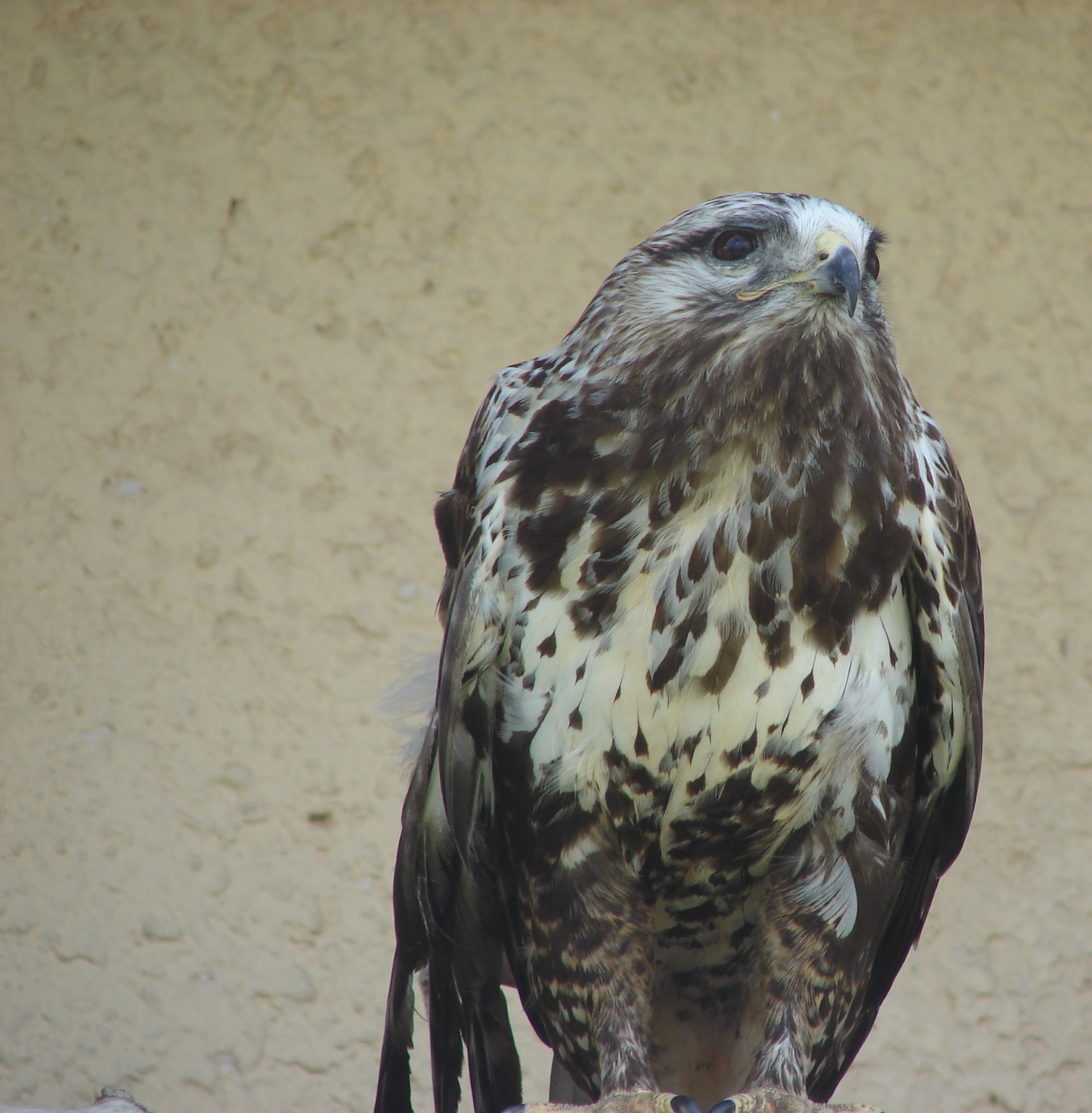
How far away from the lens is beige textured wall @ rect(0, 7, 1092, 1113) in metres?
3.61

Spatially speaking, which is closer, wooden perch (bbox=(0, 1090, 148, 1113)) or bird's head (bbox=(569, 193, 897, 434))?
bird's head (bbox=(569, 193, 897, 434))

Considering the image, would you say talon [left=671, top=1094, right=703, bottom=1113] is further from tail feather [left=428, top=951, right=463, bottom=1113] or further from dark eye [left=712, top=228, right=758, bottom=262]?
dark eye [left=712, top=228, right=758, bottom=262]

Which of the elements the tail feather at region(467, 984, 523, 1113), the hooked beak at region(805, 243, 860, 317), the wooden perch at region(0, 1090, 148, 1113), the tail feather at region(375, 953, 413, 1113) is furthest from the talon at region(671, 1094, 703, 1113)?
the hooked beak at region(805, 243, 860, 317)

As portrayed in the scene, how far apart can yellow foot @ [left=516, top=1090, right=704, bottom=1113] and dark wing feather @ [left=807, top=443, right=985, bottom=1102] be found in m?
0.43

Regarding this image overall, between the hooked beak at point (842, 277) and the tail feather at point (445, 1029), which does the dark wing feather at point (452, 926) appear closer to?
the tail feather at point (445, 1029)

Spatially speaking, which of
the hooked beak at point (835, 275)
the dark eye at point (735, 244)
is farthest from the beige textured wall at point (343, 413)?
the hooked beak at point (835, 275)

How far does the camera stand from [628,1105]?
2.26 metres

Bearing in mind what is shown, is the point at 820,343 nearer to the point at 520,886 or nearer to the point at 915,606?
the point at 915,606

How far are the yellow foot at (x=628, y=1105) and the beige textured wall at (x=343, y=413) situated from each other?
139 centimetres

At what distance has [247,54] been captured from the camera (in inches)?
154

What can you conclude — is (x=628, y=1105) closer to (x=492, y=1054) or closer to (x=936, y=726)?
(x=492, y=1054)

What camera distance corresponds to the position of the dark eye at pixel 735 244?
7.77 ft

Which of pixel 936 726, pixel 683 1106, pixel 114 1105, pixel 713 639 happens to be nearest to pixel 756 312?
pixel 713 639

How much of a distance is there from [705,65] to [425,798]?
2.25 meters
